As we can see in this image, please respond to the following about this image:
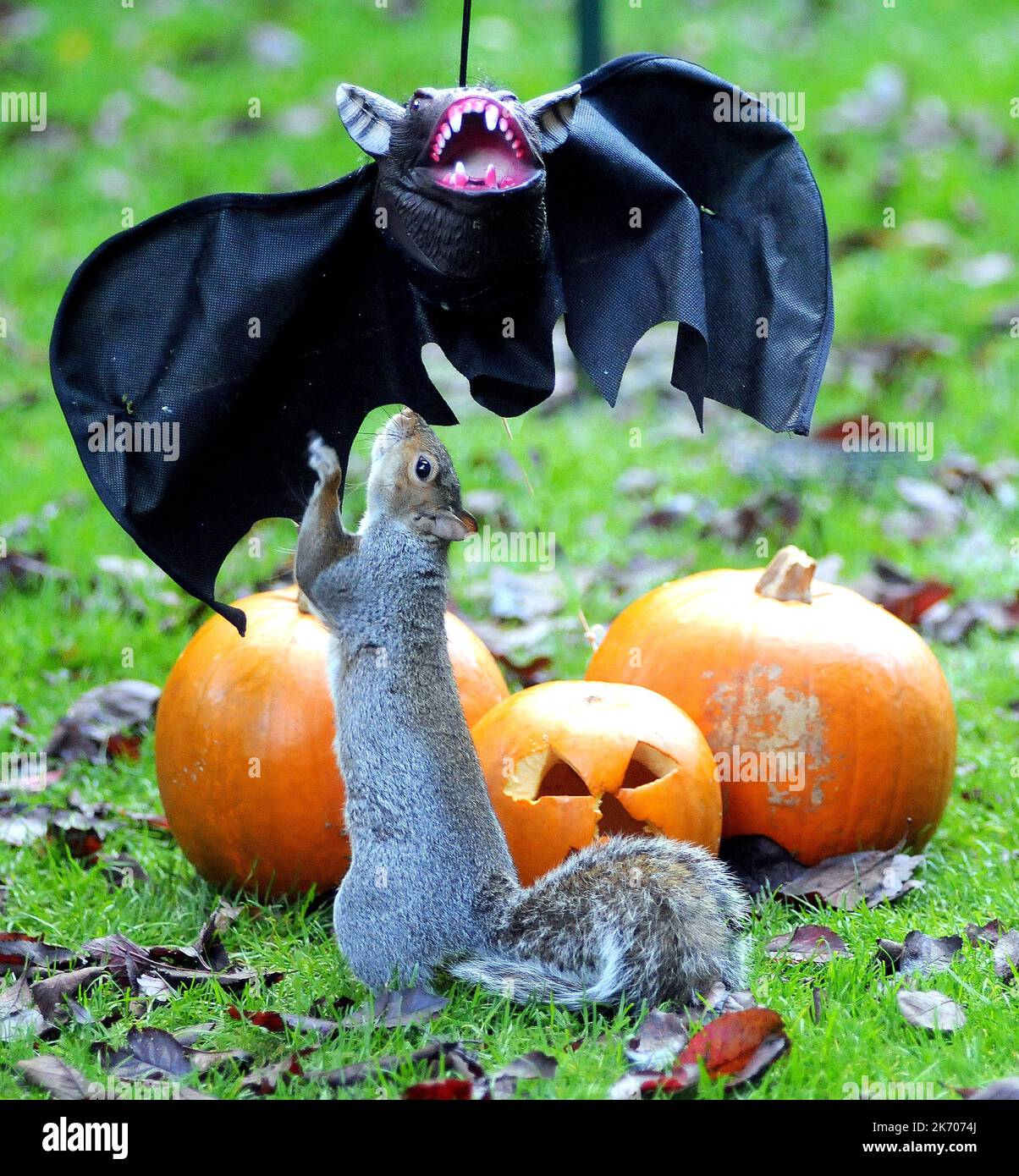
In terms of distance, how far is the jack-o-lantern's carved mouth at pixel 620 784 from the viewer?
3277mm

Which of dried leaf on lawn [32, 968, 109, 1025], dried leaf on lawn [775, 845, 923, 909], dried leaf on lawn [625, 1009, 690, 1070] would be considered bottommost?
dried leaf on lawn [32, 968, 109, 1025]

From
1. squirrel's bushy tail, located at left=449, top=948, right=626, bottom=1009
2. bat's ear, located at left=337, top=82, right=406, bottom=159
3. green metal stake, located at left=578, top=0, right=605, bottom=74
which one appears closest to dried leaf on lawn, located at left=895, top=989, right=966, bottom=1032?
squirrel's bushy tail, located at left=449, top=948, right=626, bottom=1009

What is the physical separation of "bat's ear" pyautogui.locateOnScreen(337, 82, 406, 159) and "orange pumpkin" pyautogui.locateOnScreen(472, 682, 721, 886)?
1.33m

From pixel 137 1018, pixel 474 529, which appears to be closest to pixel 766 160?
pixel 474 529

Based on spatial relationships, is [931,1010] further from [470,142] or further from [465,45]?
[465,45]

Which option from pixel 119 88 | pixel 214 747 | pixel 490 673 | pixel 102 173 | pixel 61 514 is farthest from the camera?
pixel 119 88

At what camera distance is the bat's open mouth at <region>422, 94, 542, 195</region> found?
2.68m

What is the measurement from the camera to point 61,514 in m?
5.55

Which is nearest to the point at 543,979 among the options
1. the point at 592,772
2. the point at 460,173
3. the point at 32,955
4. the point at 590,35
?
the point at 592,772

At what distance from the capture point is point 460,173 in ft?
8.84

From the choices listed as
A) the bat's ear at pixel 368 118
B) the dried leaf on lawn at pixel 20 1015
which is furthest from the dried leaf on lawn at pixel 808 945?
the bat's ear at pixel 368 118

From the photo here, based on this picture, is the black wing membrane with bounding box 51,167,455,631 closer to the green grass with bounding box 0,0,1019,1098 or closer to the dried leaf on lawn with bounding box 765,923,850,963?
the green grass with bounding box 0,0,1019,1098

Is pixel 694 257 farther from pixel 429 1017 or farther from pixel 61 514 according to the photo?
pixel 61 514

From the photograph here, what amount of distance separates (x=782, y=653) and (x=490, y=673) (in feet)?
2.48
